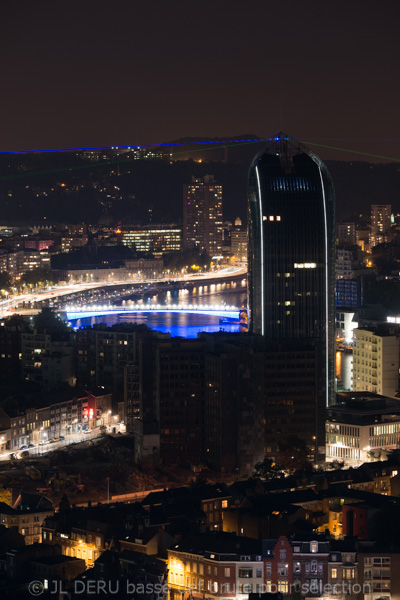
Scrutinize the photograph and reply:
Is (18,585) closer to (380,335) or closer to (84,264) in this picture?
(380,335)

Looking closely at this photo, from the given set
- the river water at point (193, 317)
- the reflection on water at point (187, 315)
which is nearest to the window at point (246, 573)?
the river water at point (193, 317)

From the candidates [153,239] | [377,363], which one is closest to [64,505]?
[377,363]

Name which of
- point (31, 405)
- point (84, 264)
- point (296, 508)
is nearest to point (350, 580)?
point (296, 508)

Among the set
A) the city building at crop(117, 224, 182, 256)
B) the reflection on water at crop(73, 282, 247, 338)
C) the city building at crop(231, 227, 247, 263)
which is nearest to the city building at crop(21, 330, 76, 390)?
the reflection on water at crop(73, 282, 247, 338)

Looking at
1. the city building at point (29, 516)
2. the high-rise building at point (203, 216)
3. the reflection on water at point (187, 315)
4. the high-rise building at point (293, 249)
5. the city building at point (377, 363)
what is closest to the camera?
the city building at point (29, 516)

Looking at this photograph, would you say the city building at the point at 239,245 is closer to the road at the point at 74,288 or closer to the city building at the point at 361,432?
the road at the point at 74,288

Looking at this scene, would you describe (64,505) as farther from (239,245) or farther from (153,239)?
(153,239)
